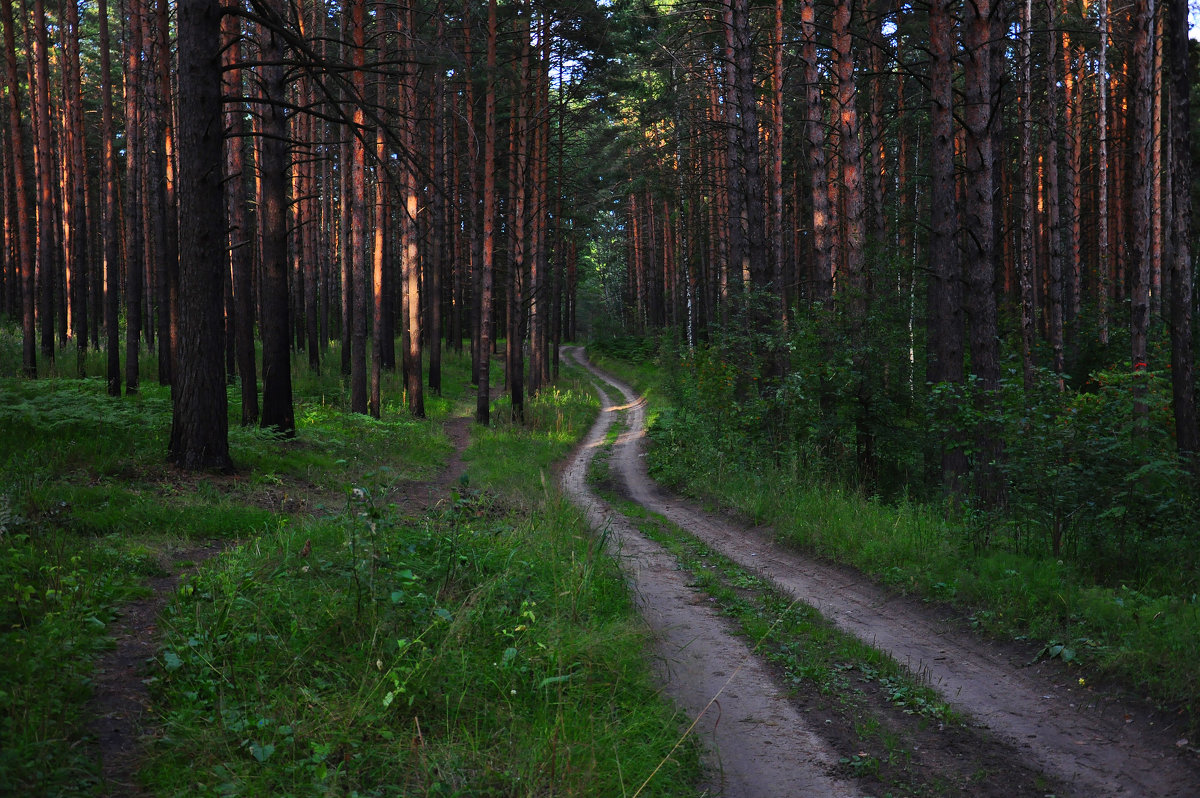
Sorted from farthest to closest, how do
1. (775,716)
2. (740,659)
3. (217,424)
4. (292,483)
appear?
(292,483)
(217,424)
(740,659)
(775,716)

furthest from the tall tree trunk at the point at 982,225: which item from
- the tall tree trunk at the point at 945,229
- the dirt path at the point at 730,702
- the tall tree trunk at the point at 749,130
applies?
the tall tree trunk at the point at 749,130

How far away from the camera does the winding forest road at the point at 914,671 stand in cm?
415

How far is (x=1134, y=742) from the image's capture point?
450 cm

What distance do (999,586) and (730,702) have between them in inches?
130

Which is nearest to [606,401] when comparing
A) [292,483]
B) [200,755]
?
[292,483]

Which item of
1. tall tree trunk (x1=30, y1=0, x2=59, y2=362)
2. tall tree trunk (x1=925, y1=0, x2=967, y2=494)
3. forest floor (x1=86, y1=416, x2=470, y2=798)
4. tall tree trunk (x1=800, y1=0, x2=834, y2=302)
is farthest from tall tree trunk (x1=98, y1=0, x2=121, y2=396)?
tall tree trunk (x1=925, y1=0, x2=967, y2=494)

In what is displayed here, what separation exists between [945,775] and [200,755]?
12.5ft

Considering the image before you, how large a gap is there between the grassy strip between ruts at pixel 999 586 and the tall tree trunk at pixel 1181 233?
3.91 m

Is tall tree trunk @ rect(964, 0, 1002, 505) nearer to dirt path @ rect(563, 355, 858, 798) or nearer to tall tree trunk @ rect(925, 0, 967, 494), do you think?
tall tree trunk @ rect(925, 0, 967, 494)

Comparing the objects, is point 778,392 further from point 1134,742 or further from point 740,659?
point 1134,742

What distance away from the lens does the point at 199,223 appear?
30.4ft

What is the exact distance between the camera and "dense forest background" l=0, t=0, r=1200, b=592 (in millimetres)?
8836

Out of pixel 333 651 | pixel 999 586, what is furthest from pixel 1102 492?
pixel 333 651

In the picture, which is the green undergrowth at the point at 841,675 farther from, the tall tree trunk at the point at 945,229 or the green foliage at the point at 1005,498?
the tall tree trunk at the point at 945,229
